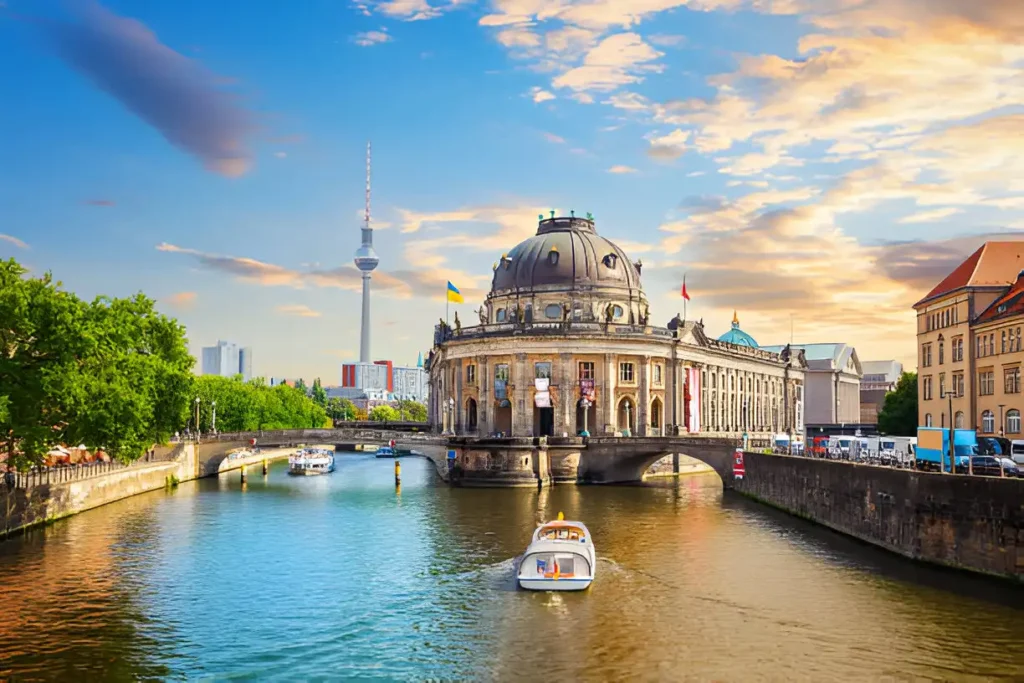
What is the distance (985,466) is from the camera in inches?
2149

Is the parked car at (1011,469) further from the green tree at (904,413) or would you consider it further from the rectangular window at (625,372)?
the green tree at (904,413)

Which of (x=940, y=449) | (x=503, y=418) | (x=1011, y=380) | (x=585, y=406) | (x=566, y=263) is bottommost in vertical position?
(x=940, y=449)

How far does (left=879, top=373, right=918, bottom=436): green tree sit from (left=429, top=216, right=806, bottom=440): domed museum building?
19301 millimetres

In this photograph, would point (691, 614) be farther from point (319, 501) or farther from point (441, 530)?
point (319, 501)

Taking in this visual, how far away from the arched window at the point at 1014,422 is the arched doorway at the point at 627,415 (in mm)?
53729

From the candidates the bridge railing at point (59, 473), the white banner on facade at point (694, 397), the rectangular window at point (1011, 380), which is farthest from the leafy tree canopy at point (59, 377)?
the white banner on facade at point (694, 397)

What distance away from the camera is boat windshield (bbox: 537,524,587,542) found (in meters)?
55.2

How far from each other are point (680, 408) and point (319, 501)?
63.3 m

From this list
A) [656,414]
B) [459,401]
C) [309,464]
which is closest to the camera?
[309,464]

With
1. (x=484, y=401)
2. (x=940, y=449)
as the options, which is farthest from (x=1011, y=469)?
(x=484, y=401)

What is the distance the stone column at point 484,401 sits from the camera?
13575 cm

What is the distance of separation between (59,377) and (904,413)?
379 ft

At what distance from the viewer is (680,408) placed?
467ft

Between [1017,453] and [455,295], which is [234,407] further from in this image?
[1017,453]
